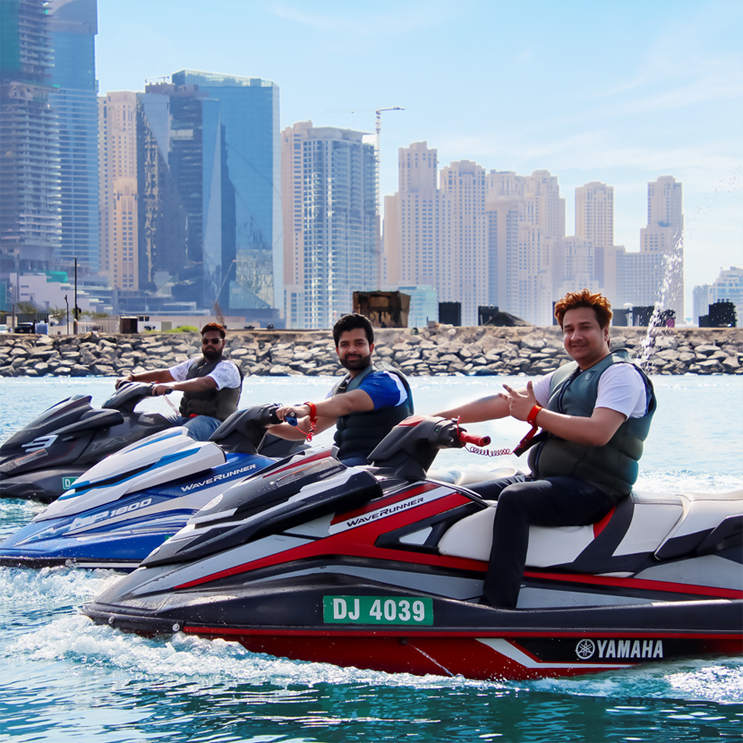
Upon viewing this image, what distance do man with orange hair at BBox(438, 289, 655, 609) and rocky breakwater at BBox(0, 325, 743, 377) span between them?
92.2ft

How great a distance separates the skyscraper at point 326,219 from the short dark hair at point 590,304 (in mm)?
145074

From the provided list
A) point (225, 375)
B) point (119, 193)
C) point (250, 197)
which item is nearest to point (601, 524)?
point (225, 375)

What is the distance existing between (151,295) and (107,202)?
35018mm

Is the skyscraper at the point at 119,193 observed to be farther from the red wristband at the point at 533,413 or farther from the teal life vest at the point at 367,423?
the red wristband at the point at 533,413

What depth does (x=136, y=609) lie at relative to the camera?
3104mm

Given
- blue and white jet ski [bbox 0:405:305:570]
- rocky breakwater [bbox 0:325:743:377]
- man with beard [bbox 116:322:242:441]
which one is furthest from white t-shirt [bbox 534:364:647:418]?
rocky breakwater [bbox 0:325:743:377]

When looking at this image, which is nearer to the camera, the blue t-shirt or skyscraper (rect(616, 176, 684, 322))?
the blue t-shirt

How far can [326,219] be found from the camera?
14700cm

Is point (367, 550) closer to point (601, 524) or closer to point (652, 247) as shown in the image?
point (601, 524)

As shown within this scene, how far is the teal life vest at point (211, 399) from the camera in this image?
20.1ft

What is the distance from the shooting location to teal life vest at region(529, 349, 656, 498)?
3010 mm

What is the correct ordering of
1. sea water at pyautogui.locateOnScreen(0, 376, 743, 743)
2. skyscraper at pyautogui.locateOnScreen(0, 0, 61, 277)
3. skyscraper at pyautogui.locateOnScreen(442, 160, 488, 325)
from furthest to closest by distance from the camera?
skyscraper at pyautogui.locateOnScreen(442, 160, 488, 325), skyscraper at pyautogui.locateOnScreen(0, 0, 61, 277), sea water at pyautogui.locateOnScreen(0, 376, 743, 743)

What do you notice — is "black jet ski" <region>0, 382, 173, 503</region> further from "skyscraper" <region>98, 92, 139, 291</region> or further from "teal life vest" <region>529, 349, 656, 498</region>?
"skyscraper" <region>98, 92, 139, 291</region>

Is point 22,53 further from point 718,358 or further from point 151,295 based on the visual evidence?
point 718,358
